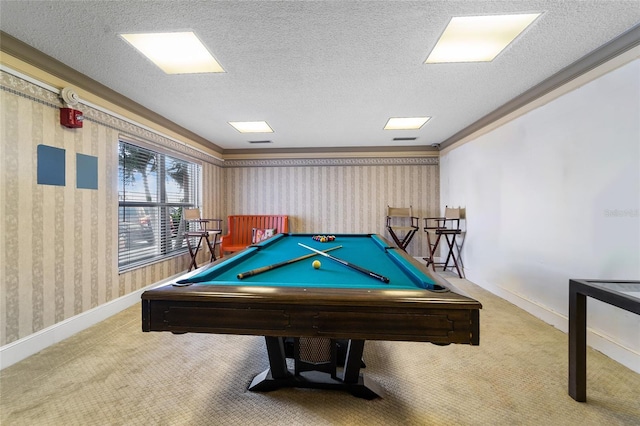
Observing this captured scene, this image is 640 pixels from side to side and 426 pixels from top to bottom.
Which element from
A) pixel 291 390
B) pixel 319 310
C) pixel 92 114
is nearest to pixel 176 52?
pixel 92 114

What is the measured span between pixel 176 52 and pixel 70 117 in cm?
118

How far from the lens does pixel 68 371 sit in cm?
181

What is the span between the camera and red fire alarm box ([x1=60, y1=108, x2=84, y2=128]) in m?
2.28

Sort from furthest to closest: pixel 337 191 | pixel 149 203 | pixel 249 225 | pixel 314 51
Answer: pixel 337 191, pixel 249 225, pixel 149 203, pixel 314 51

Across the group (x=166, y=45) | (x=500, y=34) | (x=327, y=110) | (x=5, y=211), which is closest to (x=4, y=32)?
(x=166, y=45)

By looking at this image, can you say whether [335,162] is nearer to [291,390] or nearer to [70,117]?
[70,117]

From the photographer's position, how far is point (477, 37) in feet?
6.32

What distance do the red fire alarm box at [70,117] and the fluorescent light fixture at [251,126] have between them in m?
1.74

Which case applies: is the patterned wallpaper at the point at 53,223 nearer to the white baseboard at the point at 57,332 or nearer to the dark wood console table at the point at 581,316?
the white baseboard at the point at 57,332

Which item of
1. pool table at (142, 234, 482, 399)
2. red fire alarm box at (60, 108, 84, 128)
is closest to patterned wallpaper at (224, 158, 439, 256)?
red fire alarm box at (60, 108, 84, 128)

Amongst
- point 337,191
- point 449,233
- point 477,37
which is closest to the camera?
point 477,37

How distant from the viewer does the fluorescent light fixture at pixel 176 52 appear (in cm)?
190

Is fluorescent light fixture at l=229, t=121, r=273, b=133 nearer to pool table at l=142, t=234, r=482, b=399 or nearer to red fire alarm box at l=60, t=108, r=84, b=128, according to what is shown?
red fire alarm box at l=60, t=108, r=84, b=128

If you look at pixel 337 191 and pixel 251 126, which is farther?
pixel 337 191
